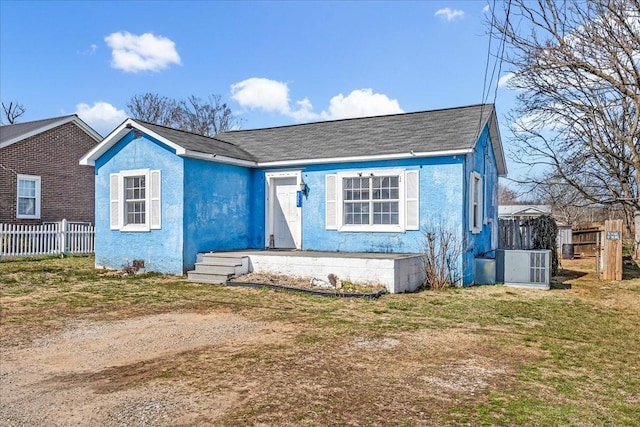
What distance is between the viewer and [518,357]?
5.22m

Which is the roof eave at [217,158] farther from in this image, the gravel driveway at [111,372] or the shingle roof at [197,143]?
the gravel driveway at [111,372]

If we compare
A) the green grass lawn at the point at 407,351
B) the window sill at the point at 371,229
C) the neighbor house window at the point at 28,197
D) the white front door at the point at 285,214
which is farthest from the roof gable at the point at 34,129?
the window sill at the point at 371,229

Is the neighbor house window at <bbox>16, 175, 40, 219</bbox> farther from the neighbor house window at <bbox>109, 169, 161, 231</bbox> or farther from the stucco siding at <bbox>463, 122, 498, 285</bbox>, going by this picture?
the stucco siding at <bbox>463, 122, 498, 285</bbox>

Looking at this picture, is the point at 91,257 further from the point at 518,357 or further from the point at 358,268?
the point at 518,357

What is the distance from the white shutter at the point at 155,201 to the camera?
12070 mm

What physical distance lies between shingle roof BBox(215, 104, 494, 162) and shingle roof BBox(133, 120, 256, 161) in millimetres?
627

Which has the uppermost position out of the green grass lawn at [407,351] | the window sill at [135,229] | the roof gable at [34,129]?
the roof gable at [34,129]

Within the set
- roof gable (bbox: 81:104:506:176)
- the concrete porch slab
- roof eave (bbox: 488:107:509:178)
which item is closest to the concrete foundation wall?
the concrete porch slab

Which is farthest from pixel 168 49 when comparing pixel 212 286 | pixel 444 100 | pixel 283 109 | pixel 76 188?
pixel 212 286

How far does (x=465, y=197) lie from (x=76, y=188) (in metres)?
18.2

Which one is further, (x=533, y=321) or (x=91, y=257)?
(x=91, y=257)

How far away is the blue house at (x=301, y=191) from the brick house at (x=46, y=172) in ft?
26.7

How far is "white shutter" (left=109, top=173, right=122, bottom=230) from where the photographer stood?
42.3ft

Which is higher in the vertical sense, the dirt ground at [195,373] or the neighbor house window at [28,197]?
the neighbor house window at [28,197]
